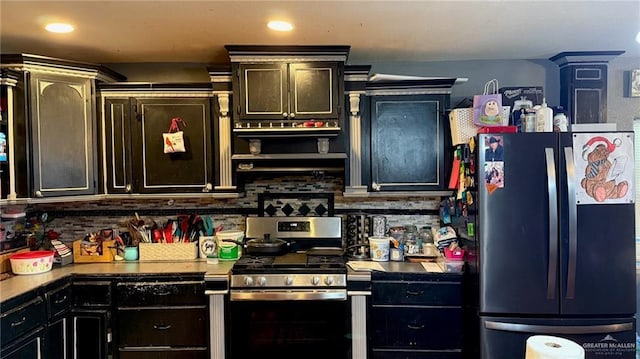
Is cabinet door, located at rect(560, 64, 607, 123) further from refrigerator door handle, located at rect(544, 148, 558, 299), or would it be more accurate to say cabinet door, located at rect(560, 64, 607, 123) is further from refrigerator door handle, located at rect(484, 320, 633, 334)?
refrigerator door handle, located at rect(484, 320, 633, 334)

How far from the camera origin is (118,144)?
115 inches

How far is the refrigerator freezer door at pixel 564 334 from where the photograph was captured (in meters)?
2.35

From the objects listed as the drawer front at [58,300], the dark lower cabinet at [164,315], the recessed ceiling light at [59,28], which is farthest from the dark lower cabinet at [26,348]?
the recessed ceiling light at [59,28]

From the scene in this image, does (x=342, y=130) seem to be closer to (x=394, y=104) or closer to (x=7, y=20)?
(x=394, y=104)

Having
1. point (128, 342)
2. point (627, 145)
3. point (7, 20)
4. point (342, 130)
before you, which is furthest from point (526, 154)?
point (7, 20)

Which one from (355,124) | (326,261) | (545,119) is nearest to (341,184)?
(355,124)

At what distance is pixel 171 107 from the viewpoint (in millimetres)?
2910

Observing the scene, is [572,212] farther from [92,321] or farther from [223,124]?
[92,321]

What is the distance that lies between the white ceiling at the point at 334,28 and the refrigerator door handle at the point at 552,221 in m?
0.74

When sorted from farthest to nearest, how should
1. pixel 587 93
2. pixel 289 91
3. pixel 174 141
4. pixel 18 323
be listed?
pixel 587 93 → pixel 174 141 → pixel 289 91 → pixel 18 323

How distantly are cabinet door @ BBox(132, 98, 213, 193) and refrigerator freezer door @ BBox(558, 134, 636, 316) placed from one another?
7.07 ft

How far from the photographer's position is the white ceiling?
82.3 inches

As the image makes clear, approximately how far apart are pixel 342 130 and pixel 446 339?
1438mm

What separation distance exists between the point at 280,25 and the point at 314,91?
0.51 m
